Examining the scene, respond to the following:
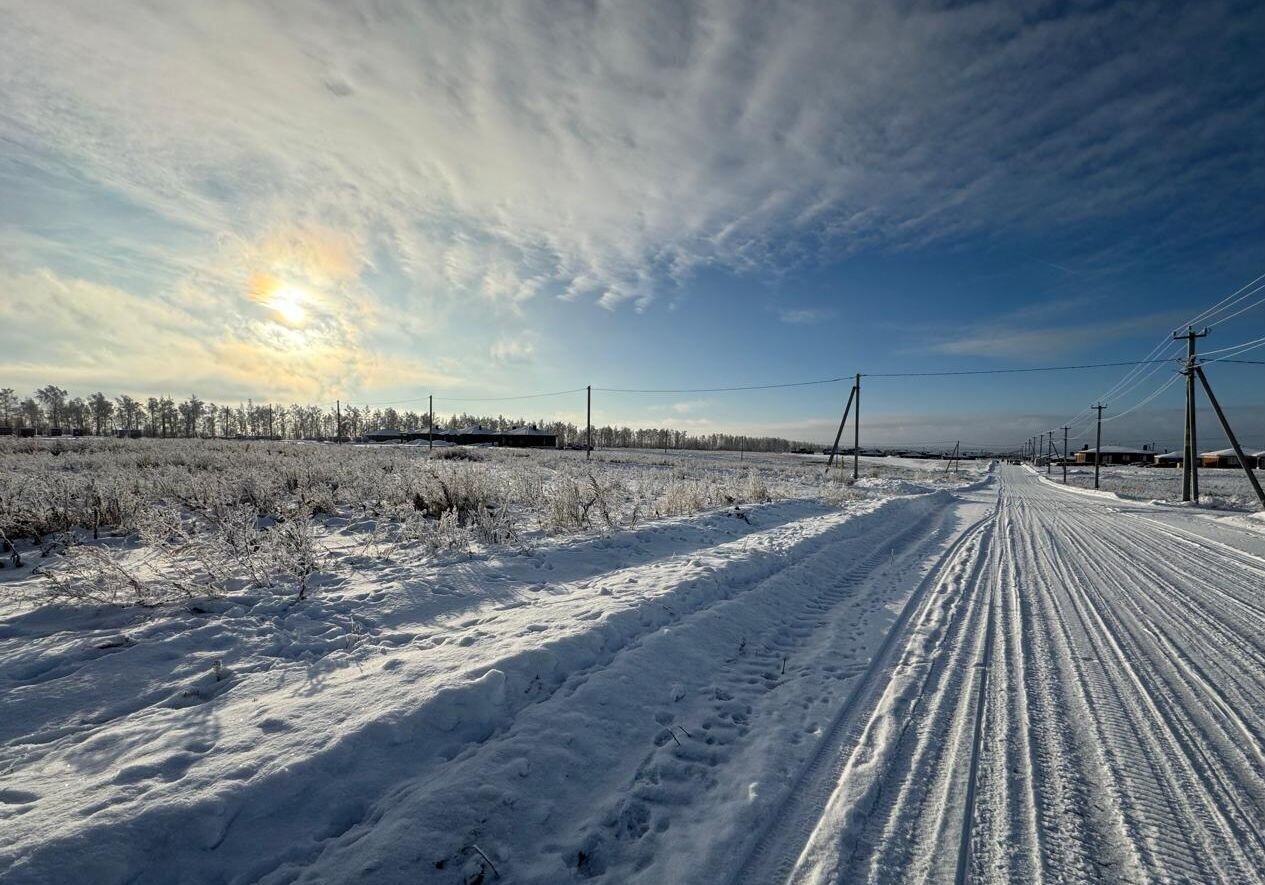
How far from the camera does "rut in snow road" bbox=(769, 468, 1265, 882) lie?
2.41 metres

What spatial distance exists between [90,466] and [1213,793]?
2477cm

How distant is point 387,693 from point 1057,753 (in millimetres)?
4432

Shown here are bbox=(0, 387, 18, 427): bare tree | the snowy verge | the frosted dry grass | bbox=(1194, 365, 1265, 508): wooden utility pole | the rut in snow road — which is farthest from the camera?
bbox=(0, 387, 18, 427): bare tree

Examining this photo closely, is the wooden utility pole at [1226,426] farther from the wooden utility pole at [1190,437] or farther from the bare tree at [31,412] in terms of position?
the bare tree at [31,412]

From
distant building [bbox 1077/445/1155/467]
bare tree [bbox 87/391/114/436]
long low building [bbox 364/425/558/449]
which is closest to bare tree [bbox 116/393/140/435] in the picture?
bare tree [bbox 87/391/114/436]

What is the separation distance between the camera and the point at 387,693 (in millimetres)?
3502

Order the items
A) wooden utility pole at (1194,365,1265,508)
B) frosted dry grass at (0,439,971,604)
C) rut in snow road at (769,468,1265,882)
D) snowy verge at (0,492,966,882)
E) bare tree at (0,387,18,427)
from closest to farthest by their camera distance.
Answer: snowy verge at (0,492,966,882) → rut in snow road at (769,468,1265,882) → frosted dry grass at (0,439,971,604) → wooden utility pole at (1194,365,1265,508) → bare tree at (0,387,18,427)

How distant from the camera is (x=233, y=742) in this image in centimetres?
297

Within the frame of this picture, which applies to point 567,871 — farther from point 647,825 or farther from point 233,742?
point 233,742

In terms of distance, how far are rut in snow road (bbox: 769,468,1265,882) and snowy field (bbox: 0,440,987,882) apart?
0.47 m

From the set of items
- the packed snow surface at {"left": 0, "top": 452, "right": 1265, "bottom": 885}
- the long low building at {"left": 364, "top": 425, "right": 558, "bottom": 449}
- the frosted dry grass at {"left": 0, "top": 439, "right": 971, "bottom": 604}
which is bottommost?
the packed snow surface at {"left": 0, "top": 452, "right": 1265, "bottom": 885}

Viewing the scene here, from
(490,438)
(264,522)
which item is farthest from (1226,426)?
(490,438)

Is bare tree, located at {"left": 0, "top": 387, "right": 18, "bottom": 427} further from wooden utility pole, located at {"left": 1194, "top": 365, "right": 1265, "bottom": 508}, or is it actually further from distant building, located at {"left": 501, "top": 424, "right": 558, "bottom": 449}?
wooden utility pole, located at {"left": 1194, "top": 365, "right": 1265, "bottom": 508}

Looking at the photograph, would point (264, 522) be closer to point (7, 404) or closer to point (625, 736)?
point (625, 736)
